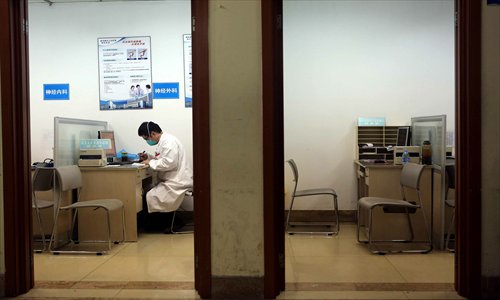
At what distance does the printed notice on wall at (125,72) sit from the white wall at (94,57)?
0.26 feet

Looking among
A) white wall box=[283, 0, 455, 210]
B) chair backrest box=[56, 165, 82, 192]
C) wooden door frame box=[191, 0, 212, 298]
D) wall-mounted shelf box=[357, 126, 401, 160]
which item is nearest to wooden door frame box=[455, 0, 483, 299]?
wooden door frame box=[191, 0, 212, 298]

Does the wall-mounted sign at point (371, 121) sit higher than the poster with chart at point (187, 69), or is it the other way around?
the poster with chart at point (187, 69)

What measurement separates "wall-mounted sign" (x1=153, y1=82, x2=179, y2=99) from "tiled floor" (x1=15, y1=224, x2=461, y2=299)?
188 centimetres

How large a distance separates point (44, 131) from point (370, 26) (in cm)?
438

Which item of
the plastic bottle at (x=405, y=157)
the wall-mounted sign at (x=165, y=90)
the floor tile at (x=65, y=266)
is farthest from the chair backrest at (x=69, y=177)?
the plastic bottle at (x=405, y=157)

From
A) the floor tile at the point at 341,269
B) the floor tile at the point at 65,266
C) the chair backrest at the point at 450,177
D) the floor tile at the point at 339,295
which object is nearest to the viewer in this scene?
the floor tile at the point at 339,295

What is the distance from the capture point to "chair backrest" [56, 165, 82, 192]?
12.4 feet

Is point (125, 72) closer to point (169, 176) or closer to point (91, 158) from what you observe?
point (91, 158)

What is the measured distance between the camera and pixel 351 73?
16.2 feet

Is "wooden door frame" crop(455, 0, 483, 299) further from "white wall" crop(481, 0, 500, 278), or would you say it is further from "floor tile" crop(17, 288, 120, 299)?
"floor tile" crop(17, 288, 120, 299)

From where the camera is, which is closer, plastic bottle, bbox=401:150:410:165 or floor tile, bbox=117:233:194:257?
floor tile, bbox=117:233:194:257

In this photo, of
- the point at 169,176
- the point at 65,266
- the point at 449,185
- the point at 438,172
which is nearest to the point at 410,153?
the point at 438,172

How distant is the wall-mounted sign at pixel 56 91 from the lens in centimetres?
504

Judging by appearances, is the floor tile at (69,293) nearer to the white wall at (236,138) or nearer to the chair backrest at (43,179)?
the white wall at (236,138)
